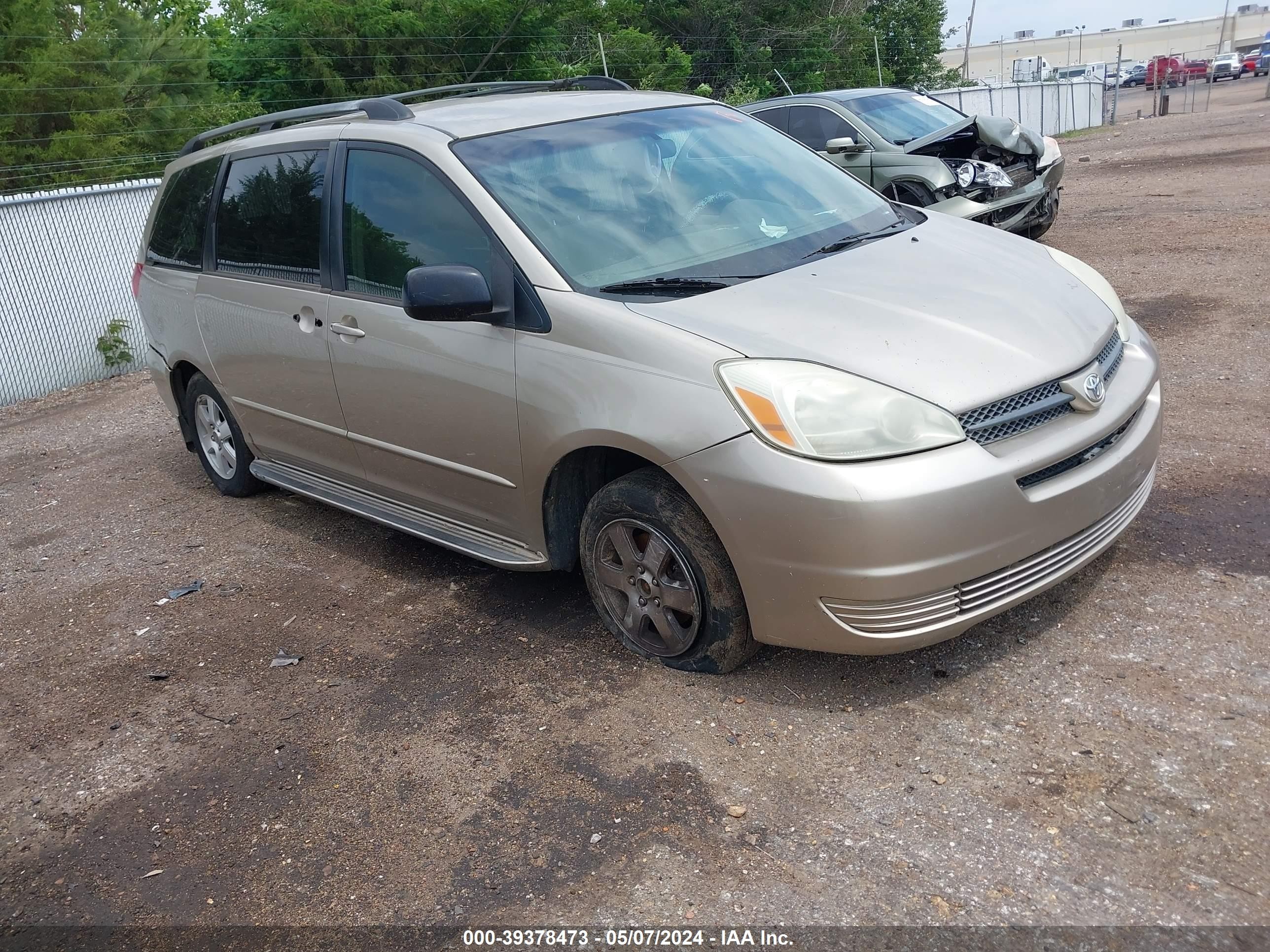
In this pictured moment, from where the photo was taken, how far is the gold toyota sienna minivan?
3.27 m

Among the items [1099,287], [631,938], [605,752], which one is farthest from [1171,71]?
Result: [631,938]

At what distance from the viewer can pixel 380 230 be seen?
14.9 feet

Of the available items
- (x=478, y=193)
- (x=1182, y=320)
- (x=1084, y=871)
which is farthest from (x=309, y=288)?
(x=1182, y=320)

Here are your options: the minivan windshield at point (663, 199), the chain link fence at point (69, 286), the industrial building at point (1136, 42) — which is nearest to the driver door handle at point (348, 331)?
the minivan windshield at point (663, 199)

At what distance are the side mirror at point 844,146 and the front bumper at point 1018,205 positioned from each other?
1135 mm

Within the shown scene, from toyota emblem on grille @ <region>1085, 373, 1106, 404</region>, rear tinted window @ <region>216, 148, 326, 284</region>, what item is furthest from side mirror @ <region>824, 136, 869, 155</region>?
toyota emblem on grille @ <region>1085, 373, 1106, 404</region>

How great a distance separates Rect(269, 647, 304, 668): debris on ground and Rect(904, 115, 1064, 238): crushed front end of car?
6.94 meters

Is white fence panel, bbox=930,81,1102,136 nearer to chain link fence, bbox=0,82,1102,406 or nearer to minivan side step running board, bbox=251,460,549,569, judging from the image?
chain link fence, bbox=0,82,1102,406

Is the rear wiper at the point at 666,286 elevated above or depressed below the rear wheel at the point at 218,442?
above

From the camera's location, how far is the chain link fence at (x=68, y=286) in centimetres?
1027

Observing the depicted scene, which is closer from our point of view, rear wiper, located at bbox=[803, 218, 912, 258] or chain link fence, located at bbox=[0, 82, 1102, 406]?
rear wiper, located at bbox=[803, 218, 912, 258]

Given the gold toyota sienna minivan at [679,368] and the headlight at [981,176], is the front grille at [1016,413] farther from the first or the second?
the headlight at [981,176]

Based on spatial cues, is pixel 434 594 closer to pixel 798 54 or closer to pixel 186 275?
pixel 186 275

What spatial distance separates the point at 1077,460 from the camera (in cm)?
348
